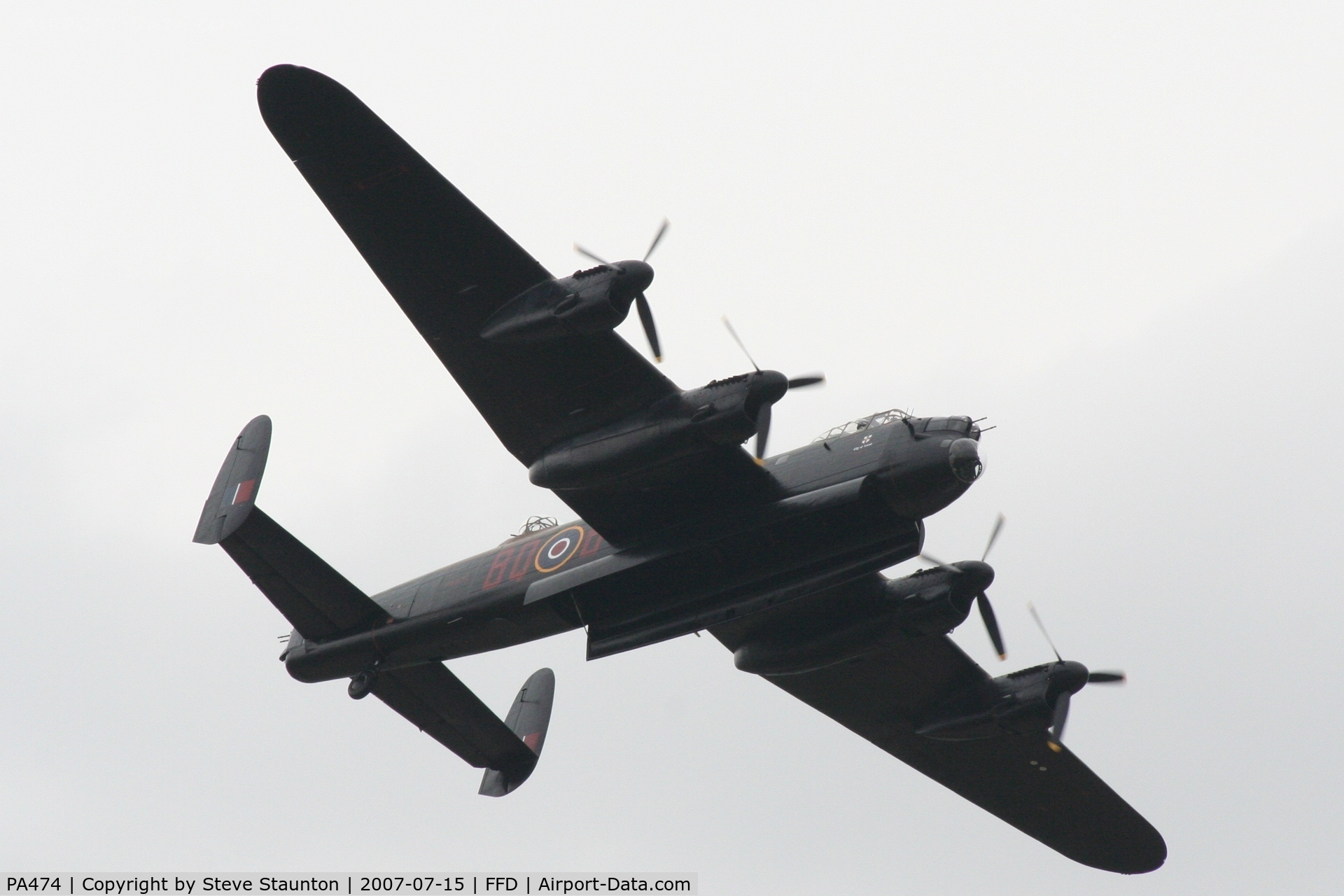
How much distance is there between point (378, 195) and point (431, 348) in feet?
8.58

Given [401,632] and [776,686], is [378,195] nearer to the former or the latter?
[401,632]

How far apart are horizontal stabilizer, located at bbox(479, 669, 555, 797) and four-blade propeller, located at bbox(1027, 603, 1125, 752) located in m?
10.4

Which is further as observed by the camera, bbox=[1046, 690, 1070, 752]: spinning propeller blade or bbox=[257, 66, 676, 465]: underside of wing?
bbox=[1046, 690, 1070, 752]: spinning propeller blade

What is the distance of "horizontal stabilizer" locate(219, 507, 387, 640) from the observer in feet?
78.5

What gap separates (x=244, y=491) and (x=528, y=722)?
8.03 meters

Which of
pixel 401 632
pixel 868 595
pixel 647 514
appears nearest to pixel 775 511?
pixel 647 514

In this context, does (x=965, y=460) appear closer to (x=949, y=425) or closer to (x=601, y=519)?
(x=949, y=425)

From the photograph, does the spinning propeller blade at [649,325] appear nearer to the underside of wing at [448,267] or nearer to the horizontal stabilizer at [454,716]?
the underside of wing at [448,267]

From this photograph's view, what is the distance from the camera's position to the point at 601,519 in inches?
888

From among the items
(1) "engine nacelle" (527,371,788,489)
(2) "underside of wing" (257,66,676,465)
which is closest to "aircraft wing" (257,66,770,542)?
(2) "underside of wing" (257,66,676,465)

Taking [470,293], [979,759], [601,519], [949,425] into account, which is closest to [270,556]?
[601,519]

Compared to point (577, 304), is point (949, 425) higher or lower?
lower

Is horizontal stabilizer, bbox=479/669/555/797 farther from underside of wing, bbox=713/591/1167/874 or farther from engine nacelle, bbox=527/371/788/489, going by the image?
engine nacelle, bbox=527/371/788/489

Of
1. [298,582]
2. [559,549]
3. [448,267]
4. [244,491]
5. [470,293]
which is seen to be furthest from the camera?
[298,582]
